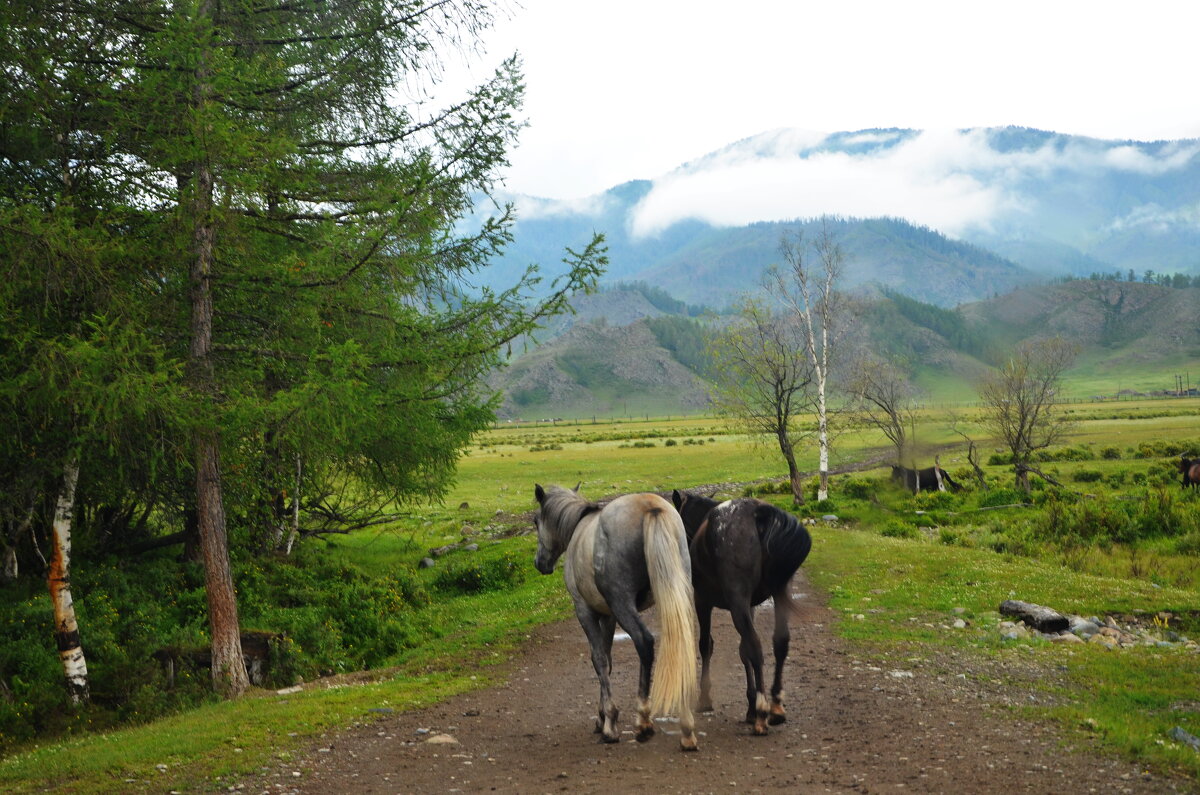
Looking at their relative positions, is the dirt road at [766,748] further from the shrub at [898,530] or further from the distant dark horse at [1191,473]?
the distant dark horse at [1191,473]

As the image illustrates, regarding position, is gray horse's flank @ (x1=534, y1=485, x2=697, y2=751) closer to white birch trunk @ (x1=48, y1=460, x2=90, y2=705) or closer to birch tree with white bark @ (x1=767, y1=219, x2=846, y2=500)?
white birch trunk @ (x1=48, y1=460, x2=90, y2=705)

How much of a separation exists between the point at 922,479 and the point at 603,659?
3127 centimetres

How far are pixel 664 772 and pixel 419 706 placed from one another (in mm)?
3991

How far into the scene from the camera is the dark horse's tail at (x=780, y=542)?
8875 mm

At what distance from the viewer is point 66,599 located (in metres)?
12.1

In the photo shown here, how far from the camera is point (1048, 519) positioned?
26.4 meters

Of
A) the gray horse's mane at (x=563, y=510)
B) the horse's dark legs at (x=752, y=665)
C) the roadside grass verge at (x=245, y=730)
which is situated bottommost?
the roadside grass verge at (x=245, y=730)

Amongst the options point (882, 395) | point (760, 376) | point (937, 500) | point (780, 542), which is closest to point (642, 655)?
point (780, 542)

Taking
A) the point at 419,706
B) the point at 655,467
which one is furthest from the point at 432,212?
the point at 655,467

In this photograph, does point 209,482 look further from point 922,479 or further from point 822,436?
point 922,479

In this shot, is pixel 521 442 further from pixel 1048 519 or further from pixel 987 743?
pixel 987 743

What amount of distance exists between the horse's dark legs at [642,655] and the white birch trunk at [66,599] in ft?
28.2

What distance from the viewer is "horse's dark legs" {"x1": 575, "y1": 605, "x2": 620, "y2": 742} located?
8.40 meters

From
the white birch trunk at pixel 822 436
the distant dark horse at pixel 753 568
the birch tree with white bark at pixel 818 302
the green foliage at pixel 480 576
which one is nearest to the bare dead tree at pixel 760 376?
the white birch trunk at pixel 822 436
